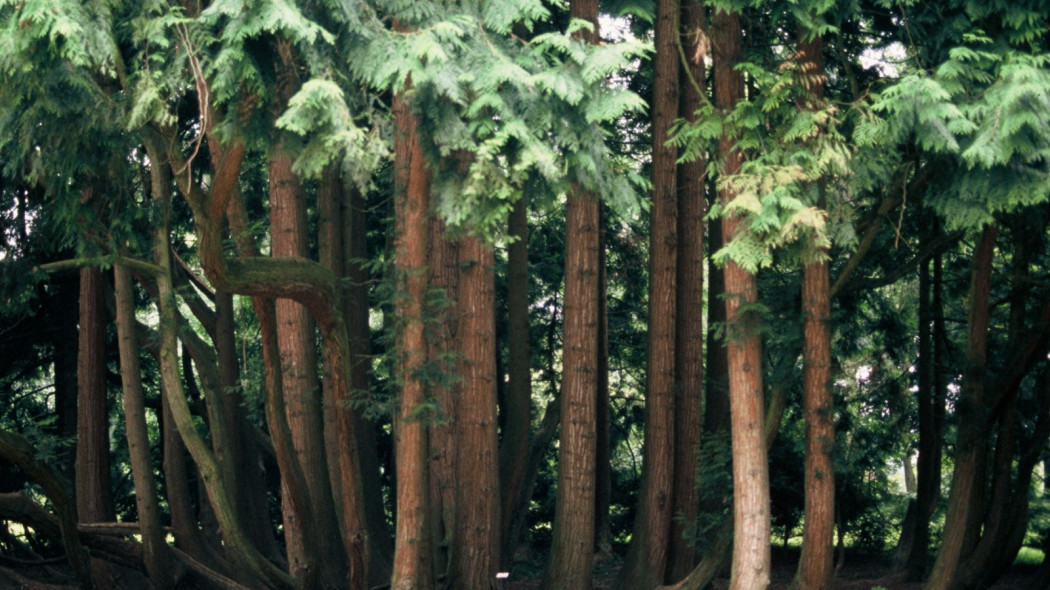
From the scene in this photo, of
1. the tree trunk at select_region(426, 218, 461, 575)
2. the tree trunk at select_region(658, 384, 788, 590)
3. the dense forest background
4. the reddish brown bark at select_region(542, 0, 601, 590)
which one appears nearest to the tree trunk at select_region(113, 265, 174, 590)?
the dense forest background

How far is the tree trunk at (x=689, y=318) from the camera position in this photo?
13.6 m

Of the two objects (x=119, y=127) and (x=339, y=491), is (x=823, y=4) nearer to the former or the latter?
(x=119, y=127)

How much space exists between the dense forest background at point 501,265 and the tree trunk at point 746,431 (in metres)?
0.04

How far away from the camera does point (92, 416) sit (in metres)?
13.6

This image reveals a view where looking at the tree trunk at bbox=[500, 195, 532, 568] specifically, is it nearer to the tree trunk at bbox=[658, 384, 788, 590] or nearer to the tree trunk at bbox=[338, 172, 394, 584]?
the tree trunk at bbox=[338, 172, 394, 584]

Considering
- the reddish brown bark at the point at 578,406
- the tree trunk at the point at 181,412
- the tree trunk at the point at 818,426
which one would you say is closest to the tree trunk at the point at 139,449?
the tree trunk at the point at 181,412

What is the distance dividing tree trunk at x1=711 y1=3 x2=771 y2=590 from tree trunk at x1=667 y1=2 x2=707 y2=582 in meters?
2.72

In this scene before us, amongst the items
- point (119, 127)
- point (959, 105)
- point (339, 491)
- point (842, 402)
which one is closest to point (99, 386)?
point (339, 491)

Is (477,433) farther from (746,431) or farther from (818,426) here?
(818,426)

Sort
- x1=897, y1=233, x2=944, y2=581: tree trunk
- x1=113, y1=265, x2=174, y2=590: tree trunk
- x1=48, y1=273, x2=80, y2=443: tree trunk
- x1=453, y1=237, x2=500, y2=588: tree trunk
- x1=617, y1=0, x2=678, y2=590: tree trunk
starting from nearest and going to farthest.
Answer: x1=113, y1=265, x2=174, y2=590: tree trunk < x1=453, y1=237, x2=500, y2=588: tree trunk < x1=617, y1=0, x2=678, y2=590: tree trunk < x1=897, y1=233, x2=944, y2=581: tree trunk < x1=48, y1=273, x2=80, y2=443: tree trunk

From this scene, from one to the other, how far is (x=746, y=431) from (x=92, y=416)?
8.03 meters

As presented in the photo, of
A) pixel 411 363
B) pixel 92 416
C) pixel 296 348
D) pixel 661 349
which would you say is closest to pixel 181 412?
pixel 296 348

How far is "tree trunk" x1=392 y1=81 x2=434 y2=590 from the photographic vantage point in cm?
1008

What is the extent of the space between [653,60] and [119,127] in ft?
23.8
